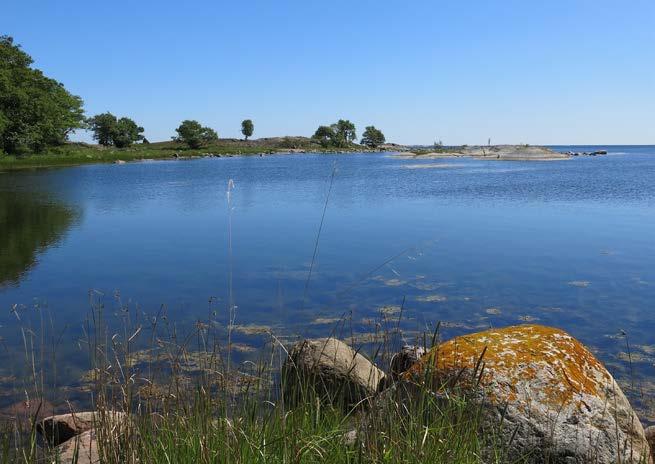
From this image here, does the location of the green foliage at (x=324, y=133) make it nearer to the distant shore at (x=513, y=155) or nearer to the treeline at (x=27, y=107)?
the distant shore at (x=513, y=155)

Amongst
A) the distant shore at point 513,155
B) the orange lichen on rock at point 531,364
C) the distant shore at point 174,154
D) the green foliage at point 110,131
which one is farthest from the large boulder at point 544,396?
the green foliage at point 110,131

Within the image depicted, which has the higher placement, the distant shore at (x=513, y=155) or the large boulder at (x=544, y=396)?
the large boulder at (x=544, y=396)

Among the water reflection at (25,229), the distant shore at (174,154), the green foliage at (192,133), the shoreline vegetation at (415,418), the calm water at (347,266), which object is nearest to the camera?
the shoreline vegetation at (415,418)

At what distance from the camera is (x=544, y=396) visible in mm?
4387

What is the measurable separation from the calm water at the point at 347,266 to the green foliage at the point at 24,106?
140 feet

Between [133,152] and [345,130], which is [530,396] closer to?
[133,152]

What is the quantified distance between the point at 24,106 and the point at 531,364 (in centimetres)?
7497

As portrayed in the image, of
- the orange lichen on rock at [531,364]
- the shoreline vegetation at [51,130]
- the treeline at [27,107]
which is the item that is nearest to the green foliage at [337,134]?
the shoreline vegetation at [51,130]

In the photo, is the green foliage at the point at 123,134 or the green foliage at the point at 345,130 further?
the green foliage at the point at 345,130

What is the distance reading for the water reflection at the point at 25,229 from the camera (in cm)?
1512

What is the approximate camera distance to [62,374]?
786 centimetres

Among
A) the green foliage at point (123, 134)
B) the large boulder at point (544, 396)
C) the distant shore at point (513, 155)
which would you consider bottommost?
the distant shore at point (513, 155)

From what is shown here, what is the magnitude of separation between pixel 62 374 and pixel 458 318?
21.5ft

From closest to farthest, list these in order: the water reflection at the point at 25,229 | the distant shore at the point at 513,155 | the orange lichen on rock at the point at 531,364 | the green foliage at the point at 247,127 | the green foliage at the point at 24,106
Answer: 1. the orange lichen on rock at the point at 531,364
2. the water reflection at the point at 25,229
3. the green foliage at the point at 24,106
4. the distant shore at the point at 513,155
5. the green foliage at the point at 247,127
